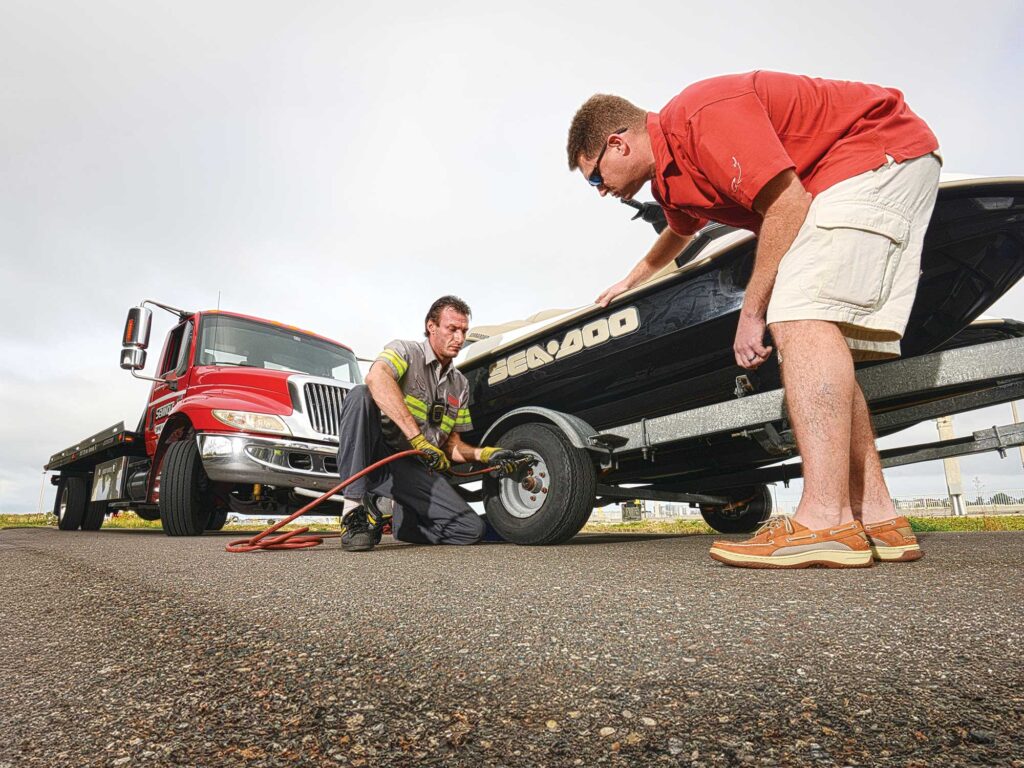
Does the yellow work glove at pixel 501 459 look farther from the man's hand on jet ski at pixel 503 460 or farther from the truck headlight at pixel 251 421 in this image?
the truck headlight at pixel 251 421

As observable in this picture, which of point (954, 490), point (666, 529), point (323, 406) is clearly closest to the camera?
point (323, 406)

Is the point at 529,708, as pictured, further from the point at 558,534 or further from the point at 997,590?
the point at 558,534

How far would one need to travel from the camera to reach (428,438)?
3.57 meters

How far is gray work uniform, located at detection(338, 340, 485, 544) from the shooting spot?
3525 millimetres

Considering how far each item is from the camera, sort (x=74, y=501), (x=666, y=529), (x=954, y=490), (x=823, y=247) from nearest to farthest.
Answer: (x=823, y=247)
(x=666, y=529)
(x=74, y=501)
(x=954, y=490)

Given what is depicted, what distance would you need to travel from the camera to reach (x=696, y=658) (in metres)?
0.90

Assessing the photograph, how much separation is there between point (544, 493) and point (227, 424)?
299cm

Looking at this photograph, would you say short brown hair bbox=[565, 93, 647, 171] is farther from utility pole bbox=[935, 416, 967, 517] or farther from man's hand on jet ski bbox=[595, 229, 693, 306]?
utility pole bbox=[935, 416, 967, 517]

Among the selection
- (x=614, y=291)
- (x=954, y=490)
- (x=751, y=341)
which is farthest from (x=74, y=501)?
(x=954, y=490)

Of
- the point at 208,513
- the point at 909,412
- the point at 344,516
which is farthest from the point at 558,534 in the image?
the point at 208,513

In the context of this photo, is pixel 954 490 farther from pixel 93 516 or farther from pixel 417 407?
pixel 93 516

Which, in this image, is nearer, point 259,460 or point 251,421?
point 259,460

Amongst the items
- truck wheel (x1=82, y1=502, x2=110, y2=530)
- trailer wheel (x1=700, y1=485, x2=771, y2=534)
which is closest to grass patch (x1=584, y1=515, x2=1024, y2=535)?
trailer wheel (x1=700, y1=485, x2=771, y2=534)

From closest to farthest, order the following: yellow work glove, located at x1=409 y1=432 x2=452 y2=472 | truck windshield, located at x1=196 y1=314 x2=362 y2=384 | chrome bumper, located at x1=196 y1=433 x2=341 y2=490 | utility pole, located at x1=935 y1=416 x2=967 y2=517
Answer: yellow work glove, located at x1=409 y1=432 x2=452 y2=472 < chrome bumper, located at x1=196 y1=433 x2=341 y2=490 < truck windshield, located at x1=196 y1=314 x2=362 y2=384 < utility pole, located at x1=935 y1=416 x2=967 y2=517
